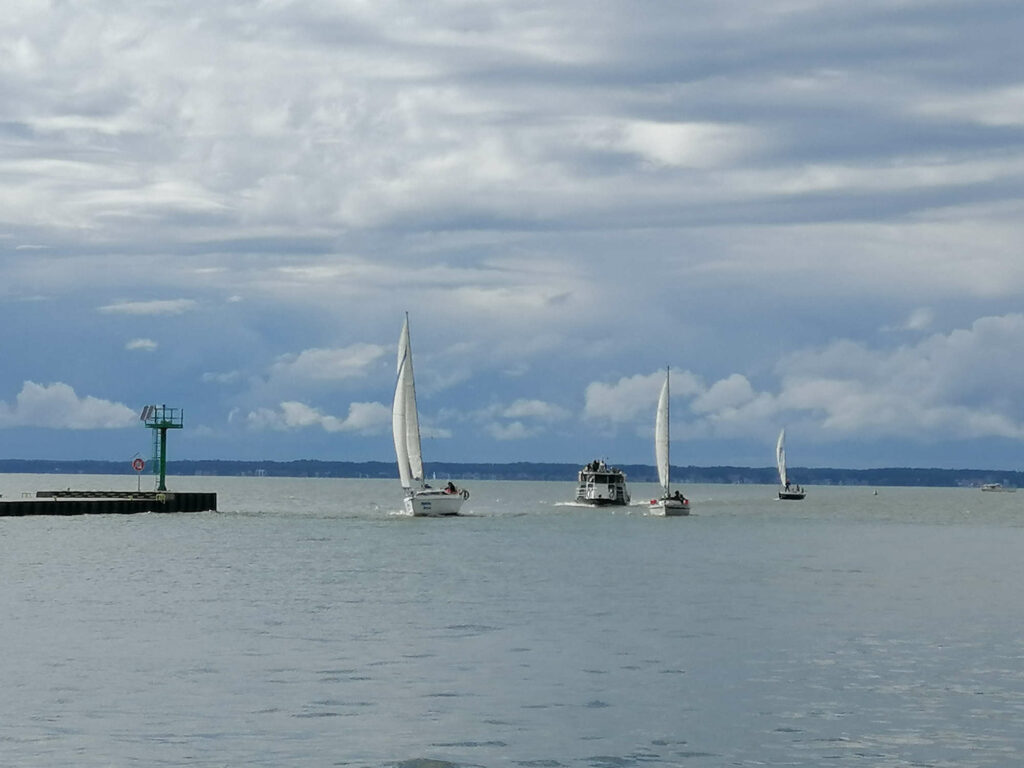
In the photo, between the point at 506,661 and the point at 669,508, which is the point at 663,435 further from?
the point at 506,661

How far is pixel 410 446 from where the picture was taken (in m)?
133

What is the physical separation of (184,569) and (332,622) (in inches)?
1115

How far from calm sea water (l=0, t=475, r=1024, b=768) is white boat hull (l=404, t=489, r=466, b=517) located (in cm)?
4694

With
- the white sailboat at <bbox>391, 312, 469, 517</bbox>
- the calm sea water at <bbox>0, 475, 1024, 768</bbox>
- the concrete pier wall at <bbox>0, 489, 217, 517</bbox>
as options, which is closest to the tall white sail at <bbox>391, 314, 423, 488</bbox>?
the white sailboat at <bbox>391, 312, 469, 517</bbox>

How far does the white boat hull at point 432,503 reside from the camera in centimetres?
13612

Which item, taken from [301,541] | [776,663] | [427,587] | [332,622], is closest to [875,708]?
[776,663]

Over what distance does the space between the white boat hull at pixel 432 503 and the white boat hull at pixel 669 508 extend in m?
31.6

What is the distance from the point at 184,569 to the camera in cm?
7819

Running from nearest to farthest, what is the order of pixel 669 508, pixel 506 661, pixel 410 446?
1. pixel 506 661
2. pixel 410 446
3. pixel 669 508

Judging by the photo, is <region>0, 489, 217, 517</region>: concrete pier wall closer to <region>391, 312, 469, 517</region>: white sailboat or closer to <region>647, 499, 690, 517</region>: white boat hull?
<region>391, 312, 469, 517</region>: white sailboat

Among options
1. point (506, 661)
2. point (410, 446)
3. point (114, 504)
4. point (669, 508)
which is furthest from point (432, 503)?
point (506, 661)

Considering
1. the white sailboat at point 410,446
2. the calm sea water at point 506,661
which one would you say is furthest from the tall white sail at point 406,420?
the calm sea water at point 506,661

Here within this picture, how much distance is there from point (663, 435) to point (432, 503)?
43.9m

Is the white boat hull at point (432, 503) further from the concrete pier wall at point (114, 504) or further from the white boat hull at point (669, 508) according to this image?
the white boat hull at point (669, 508)
